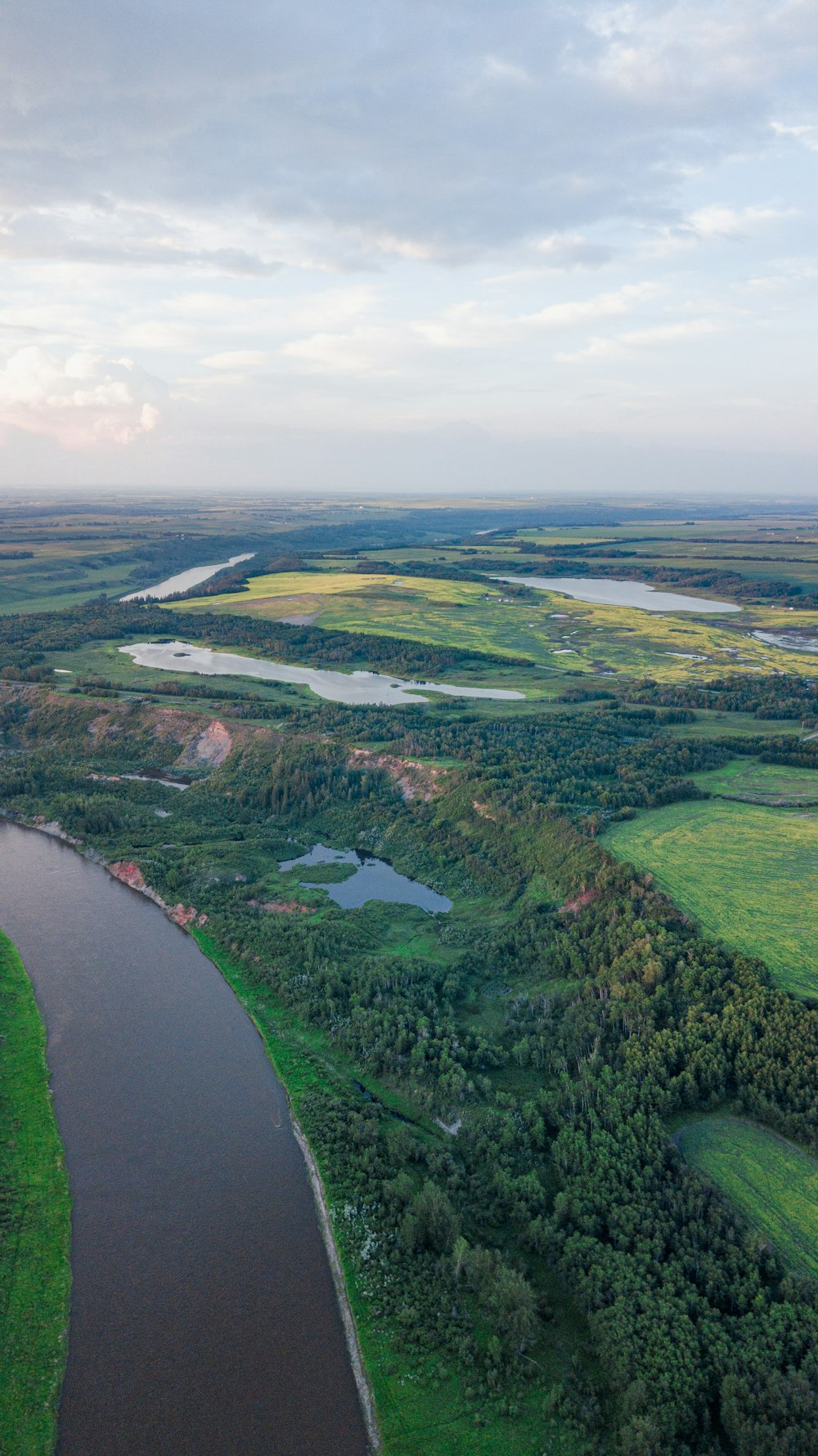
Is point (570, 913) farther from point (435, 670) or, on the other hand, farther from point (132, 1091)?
point (435, 670)

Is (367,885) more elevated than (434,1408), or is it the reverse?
A: (367,885)

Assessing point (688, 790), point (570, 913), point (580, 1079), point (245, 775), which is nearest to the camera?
point (580, 1079)

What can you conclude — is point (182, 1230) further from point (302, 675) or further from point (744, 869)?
point (302, 675)

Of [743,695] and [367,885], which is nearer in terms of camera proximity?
[367,885]

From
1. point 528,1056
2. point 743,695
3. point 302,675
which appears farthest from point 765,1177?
point 302,675

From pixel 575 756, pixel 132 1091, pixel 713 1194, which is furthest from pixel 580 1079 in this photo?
pixel 575 756

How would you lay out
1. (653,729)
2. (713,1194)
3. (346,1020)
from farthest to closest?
(653,729), (346,1020), (713,1194)

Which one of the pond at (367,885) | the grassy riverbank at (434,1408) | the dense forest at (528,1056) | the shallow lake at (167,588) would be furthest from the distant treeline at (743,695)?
the shallow lake at (167,588)
